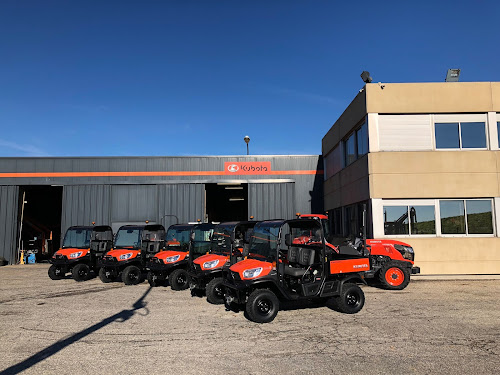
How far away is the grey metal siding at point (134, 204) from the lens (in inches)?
747

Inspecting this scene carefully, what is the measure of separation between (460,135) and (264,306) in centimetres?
1009

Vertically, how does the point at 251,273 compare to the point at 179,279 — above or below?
above

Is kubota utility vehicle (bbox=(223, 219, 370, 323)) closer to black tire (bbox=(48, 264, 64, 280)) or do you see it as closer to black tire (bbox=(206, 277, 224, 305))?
black tire (bbox=(206, 277, 224, 305))

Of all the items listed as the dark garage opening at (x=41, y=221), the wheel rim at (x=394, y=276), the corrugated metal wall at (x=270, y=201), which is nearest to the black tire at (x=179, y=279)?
the wheel rim at (x=394, y=276)

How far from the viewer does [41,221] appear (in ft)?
82.6

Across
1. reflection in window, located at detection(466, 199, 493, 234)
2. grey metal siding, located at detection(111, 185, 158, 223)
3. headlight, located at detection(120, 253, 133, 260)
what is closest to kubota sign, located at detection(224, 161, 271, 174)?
grey metal siding, located at detection(111, 185, 158, 223)

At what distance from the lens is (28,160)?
63.3ft

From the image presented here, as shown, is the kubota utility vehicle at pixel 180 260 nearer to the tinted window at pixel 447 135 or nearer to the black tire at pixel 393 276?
the black tire at pixel 393 276

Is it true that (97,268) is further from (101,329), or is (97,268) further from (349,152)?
(349,152)

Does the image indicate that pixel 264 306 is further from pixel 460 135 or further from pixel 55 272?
pixel 460 135

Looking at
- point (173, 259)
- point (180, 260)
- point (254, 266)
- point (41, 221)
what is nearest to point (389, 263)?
point (254, 266)

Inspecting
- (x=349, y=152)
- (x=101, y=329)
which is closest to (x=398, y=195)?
(x=349, y=152)

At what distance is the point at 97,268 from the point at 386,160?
10.9 metres

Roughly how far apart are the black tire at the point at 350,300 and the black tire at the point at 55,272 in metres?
10.0
